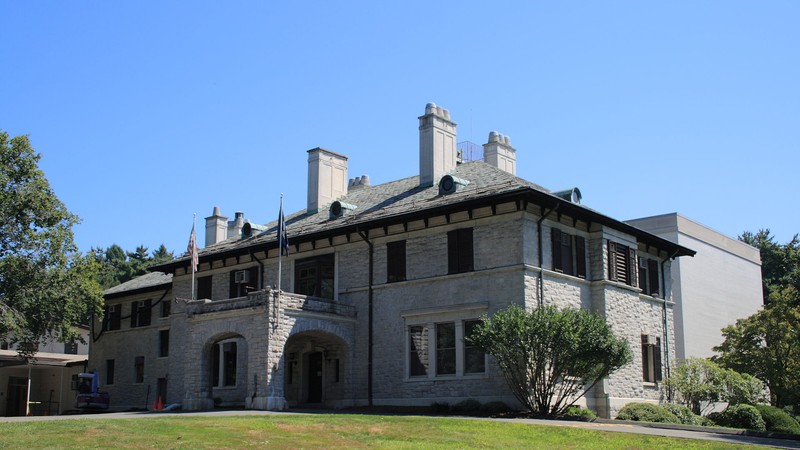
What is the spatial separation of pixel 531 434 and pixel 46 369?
46.8 meters

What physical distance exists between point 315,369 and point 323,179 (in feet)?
31.8

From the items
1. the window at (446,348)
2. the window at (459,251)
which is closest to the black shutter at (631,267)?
the window at (459,251)

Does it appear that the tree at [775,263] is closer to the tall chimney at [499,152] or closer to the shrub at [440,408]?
the tall chimney at [499,152]

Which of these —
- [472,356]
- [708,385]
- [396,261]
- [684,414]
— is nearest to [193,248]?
[396,261]

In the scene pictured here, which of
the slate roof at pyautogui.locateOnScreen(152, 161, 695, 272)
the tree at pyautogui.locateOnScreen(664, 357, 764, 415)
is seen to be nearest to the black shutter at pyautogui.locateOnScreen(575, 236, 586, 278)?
→ the slate roof at pyautogui.locateOnScreen(152, 161, 695, 272)

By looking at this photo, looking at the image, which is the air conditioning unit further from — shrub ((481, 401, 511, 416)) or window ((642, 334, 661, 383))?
window ((642, 334, 661, 383))

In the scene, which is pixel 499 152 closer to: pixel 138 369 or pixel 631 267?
pixel 631 267

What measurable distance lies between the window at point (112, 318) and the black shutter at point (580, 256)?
28684 mm

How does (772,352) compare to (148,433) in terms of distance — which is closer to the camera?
(148,433)

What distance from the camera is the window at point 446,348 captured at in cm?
3142

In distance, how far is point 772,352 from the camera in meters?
38.5

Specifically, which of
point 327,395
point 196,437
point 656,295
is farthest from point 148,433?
point 656,295

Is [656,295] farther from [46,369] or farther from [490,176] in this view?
[46,369]

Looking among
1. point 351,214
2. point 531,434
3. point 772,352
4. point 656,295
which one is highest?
point 351,214
